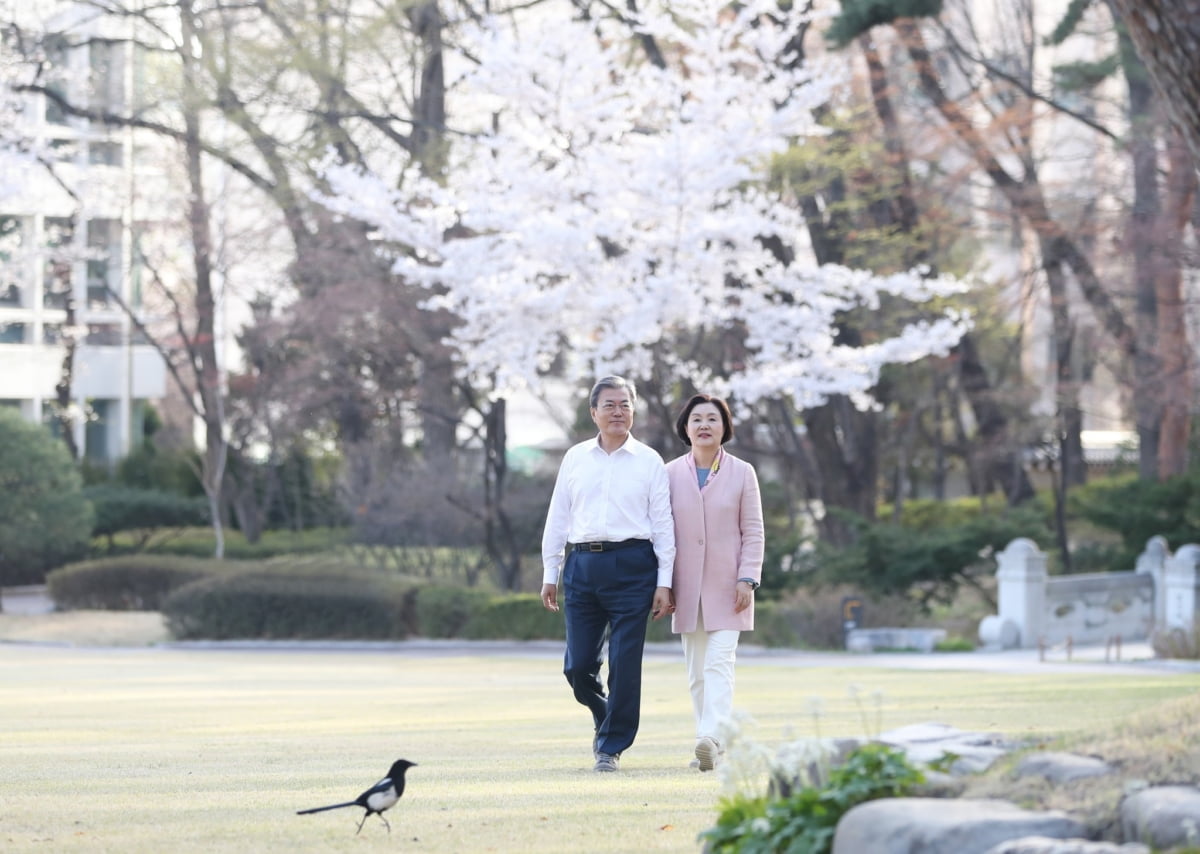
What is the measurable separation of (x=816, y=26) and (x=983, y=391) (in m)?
8.07

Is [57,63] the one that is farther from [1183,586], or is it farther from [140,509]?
→ [1183,586]

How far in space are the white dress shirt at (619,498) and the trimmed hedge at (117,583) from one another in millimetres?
24072

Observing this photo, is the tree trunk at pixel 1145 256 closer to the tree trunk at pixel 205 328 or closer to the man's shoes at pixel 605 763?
the tree trunk at pixel 205 328

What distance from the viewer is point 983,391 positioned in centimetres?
3441

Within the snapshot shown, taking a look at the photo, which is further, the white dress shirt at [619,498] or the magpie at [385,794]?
the white dress shirt at [619,498]

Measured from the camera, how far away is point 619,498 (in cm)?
859

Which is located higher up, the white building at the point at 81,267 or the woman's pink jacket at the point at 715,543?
the white building at the point at 81,267

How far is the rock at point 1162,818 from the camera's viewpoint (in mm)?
4742

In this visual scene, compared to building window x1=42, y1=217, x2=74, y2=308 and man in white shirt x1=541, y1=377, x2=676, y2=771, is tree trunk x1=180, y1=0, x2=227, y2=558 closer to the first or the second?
building window x1=42, y1=217, x2=74, y2=308

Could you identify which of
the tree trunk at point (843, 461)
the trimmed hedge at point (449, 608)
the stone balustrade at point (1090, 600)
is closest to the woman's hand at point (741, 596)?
the stone balustrade at point (1090, 600)

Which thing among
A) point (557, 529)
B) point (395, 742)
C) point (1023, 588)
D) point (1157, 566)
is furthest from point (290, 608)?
point (557, 529)

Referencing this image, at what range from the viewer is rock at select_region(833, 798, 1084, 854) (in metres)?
4.81

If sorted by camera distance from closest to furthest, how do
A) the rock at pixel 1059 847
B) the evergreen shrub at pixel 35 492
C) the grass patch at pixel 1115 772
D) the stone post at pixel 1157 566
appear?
the rock at pixel 1059 847 → the grass patch at pixel 1115 772 → the stone post at pixel 1157 566 → the evergreen shrub at pixel 35 492

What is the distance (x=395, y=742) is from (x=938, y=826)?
260 inches
